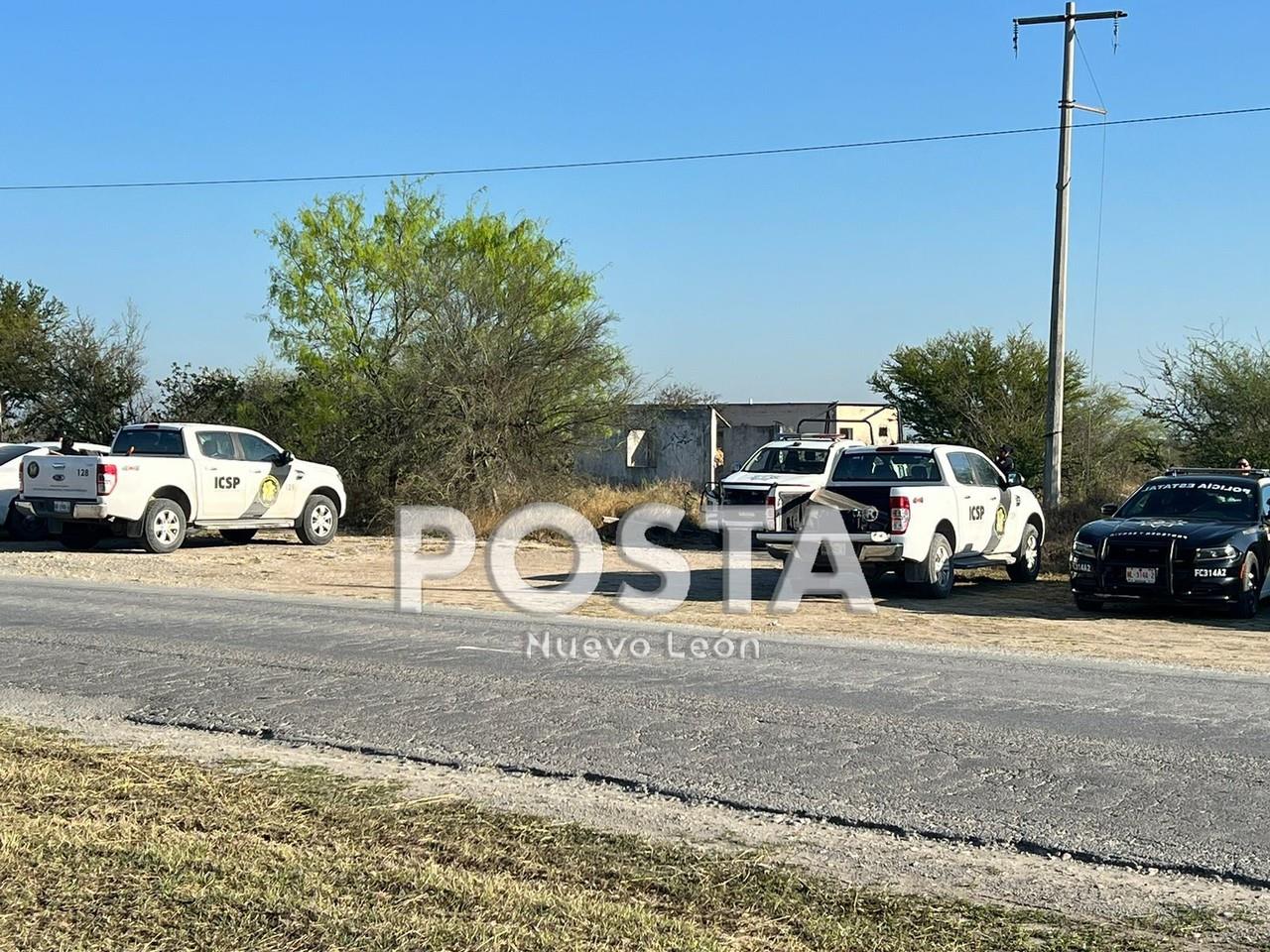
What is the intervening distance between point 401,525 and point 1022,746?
19.9m

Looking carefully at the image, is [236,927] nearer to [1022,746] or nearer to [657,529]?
[1022,746]

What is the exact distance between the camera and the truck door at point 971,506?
59.6 feet

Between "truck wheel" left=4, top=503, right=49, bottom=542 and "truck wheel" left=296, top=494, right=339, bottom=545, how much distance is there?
4.35 meters

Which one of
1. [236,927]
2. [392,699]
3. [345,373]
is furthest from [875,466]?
[345,373]

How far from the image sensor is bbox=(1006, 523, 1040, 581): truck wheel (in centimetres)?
2009

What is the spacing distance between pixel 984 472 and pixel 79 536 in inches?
545

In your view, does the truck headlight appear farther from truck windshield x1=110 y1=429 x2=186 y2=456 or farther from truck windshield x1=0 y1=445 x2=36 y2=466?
truck windshield x1=0 y1=445 x2=36 y2=466

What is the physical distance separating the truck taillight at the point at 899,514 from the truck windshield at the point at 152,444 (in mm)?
11327

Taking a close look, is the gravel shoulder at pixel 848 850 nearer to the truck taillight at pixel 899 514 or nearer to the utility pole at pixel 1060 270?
the truck taillight at pixel 899 514

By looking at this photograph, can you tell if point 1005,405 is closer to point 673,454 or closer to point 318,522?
point 673,454

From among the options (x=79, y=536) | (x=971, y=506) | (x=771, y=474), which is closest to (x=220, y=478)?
(x=79, y=536)

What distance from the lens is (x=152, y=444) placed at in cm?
2198

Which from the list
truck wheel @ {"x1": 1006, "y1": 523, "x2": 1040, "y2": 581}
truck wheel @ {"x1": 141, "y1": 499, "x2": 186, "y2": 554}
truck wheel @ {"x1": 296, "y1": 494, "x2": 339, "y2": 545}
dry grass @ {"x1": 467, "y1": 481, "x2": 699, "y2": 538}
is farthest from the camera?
Answer: dry grass @ {"x1": 467, "y1": 481, "x2": 699, "y2": 538}

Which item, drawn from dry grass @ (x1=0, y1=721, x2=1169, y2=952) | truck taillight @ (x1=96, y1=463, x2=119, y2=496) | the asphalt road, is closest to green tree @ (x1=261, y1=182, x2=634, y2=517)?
truck taillight @ (x1=96, y1=463, x2=119, y2=496)
